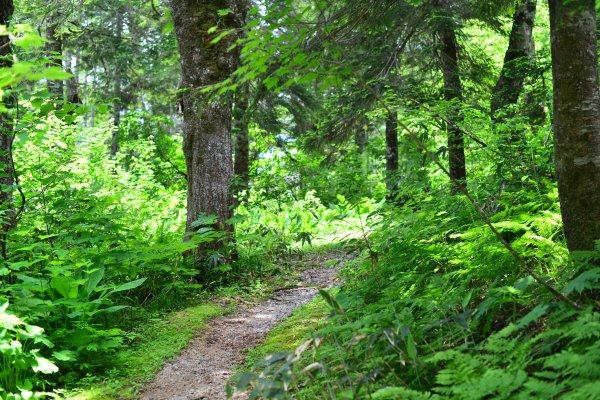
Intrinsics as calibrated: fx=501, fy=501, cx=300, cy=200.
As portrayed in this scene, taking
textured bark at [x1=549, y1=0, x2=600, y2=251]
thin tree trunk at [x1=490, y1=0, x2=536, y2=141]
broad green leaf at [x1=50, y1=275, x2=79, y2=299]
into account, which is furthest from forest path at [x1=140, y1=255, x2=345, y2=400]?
thin tree trunk at [x1=490, y1=0, x2=536, y2=141]

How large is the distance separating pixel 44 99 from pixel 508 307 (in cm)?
404

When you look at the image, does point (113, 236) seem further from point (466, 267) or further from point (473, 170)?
point (473, 170)

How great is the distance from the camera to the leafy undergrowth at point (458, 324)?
2193mm

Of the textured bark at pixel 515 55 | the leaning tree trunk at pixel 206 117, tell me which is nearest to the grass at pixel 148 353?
the leaning tree trunk at pixel 206 117

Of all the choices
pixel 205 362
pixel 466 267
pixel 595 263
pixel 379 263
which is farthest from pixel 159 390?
pixel 595 263

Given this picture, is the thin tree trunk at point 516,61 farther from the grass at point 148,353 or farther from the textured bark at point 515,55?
the grass at point 148,353

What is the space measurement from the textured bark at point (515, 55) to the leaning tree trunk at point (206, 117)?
3777 mm

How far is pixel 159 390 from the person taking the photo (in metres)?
4.05

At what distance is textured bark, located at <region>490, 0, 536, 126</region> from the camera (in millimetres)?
6898

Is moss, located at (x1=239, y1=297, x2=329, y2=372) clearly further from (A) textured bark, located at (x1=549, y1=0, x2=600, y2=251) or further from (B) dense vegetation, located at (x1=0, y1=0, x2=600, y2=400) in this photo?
(A) textured bark, located at (x1=549, y1=0, x2=600, y2=251)

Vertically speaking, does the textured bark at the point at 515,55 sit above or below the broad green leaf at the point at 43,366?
above

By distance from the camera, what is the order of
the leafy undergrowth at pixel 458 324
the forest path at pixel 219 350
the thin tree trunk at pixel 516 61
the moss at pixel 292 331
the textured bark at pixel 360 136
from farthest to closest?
the textured bark at pixel 360 136
the thin tree trunk at pixel 516 61
the moss at pixel 292 331
the forest path at pixel 219 350
the leafy undergrowth at pixel 458 324

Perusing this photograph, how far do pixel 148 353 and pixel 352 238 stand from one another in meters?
2.20

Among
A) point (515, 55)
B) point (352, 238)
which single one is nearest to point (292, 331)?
point (352, 238)
